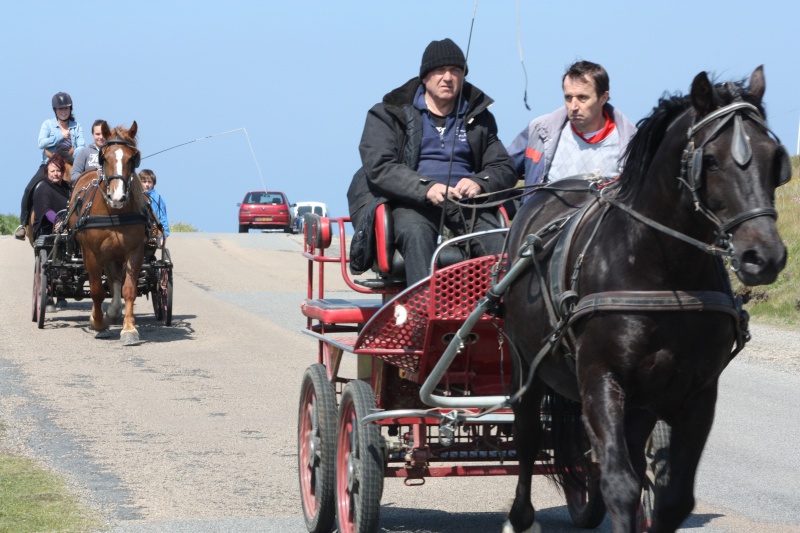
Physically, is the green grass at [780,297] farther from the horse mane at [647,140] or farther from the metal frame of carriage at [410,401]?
the horse mane at [647,140]

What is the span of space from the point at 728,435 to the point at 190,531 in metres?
4.58

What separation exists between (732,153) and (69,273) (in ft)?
43.3

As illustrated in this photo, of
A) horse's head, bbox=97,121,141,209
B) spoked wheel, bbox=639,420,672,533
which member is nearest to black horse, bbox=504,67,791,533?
spoked wheel, bbox=639,420,672,533

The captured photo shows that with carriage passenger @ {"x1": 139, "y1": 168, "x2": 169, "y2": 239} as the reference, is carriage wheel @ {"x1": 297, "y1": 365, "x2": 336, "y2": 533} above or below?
below

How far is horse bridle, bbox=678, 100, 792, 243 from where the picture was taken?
13.2ft

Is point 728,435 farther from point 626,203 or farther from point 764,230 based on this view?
point 764,230

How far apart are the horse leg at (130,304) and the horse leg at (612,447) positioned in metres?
11.1

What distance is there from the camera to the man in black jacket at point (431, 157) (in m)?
6.25

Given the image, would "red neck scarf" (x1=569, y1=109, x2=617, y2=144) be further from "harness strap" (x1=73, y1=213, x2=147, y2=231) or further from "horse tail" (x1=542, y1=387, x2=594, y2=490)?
"harness strap" (x1=73, y1=213, x2=147, y2=231)

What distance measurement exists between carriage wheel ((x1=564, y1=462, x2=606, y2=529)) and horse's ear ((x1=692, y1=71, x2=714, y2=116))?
241cm

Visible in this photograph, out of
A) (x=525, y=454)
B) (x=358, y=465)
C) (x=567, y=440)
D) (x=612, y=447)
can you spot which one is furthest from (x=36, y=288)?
(x=612, y=447)

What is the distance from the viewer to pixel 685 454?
470cm

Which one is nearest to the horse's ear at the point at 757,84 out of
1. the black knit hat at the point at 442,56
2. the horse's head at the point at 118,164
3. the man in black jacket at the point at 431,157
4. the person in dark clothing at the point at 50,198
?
the man in black jacket at the point at 431,157

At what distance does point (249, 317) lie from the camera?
18.0m
